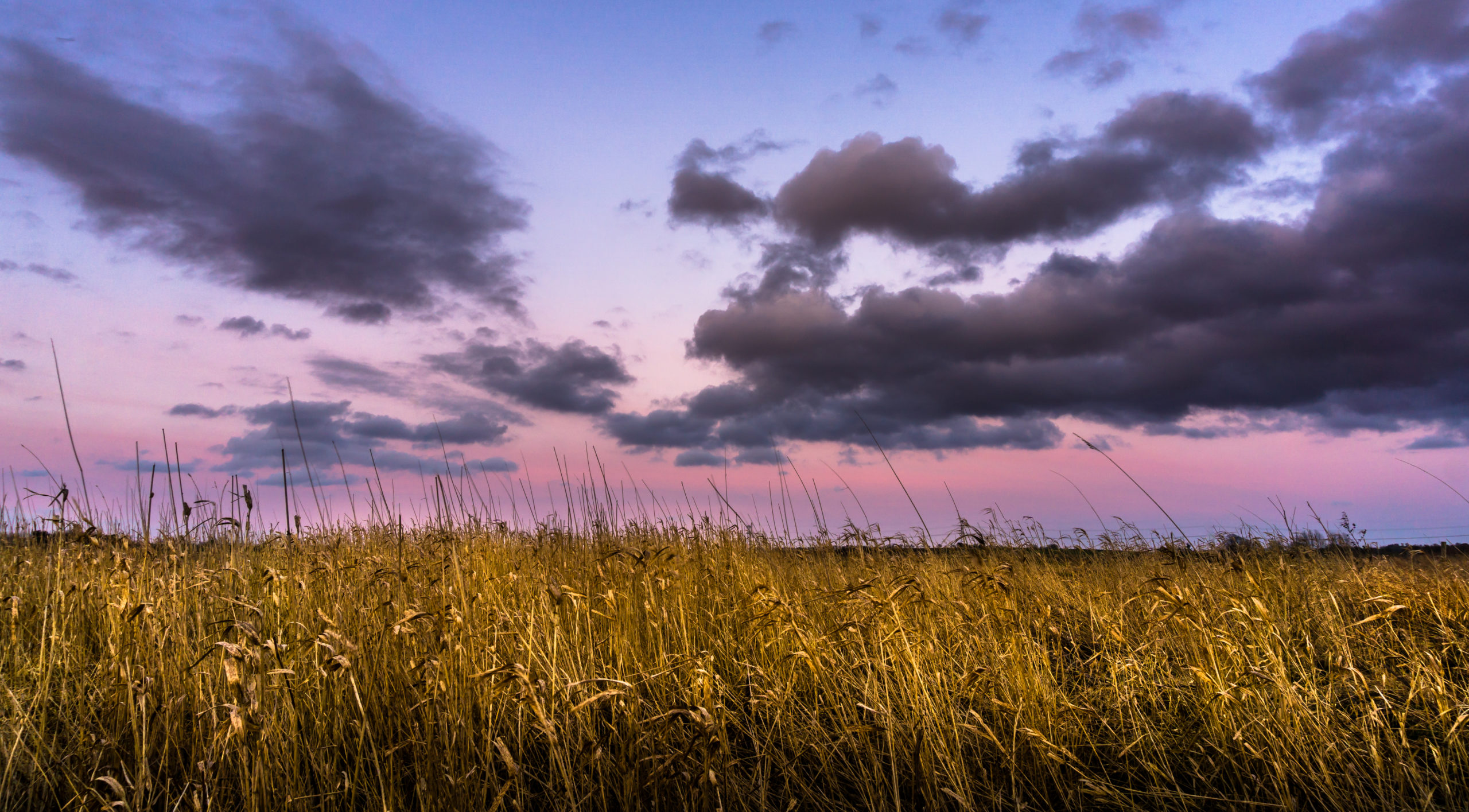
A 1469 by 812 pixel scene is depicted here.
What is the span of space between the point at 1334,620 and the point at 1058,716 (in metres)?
2.47

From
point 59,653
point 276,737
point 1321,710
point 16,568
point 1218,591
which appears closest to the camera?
point 276,737

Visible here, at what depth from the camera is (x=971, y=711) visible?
8.09 feet

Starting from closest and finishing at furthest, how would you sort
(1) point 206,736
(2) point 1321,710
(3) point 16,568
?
(1) point 206,736 < (2) point 1321,710 < (3) point 16,568

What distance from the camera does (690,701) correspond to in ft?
8.27

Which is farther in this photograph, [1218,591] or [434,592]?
[1218,591]

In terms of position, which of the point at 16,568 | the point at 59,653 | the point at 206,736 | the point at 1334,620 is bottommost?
the point at 1334,620

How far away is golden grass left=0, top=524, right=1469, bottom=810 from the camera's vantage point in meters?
2.29

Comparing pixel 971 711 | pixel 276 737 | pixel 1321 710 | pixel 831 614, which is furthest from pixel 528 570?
pixel 1321 710

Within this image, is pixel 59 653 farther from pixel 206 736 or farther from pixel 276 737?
pixel 276 737

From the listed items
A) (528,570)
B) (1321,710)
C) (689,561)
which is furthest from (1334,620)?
(528,570)

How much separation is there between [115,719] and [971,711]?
3.51 meters

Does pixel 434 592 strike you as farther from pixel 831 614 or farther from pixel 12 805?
pixel 831 614

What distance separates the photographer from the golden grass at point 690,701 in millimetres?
2287

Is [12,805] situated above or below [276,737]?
below
